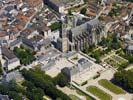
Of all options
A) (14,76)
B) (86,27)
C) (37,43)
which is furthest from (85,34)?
(14,76)

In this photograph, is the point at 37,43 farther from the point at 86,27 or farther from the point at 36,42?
the point at 86,27

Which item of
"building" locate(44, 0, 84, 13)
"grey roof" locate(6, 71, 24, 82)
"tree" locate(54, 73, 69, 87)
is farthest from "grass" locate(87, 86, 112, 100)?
"building" locate(44, 0, 84, 13)

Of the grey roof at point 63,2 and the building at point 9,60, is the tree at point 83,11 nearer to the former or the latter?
the grey roof at point 63,2

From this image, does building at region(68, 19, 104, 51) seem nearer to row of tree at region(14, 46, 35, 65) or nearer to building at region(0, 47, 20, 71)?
row of tree at region(14, 46, 35, 65)

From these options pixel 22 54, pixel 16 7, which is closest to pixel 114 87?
pixel 22 54

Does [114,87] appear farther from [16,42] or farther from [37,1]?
[37,1]
